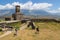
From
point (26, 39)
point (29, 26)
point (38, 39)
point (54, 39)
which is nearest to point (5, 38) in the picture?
point (26, 39)

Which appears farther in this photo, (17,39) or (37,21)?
(37,21)

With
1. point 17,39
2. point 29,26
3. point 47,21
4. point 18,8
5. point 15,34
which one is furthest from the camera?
point 18,8

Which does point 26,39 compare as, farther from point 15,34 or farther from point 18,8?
point 18,8

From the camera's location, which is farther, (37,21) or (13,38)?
(37,21)

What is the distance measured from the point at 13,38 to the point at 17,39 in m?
0.62

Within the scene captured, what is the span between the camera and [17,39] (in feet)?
73.0

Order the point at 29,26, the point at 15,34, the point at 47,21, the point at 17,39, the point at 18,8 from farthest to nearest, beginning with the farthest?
the point at 18,8, the point at 47,21, the point at 29,26, the point at 15,34, the point at 17,39

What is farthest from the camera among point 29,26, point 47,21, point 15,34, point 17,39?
point 47,21

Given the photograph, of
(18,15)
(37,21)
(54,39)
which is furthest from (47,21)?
(54,39)

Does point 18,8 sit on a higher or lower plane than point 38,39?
higher

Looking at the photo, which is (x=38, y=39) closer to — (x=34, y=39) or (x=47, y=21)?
(x=34, y=39)

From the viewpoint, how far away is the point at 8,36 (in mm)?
23453

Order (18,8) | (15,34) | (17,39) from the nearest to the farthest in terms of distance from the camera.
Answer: (17,39) → (15,34) → (18,8)

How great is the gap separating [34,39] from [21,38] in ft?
5.99
